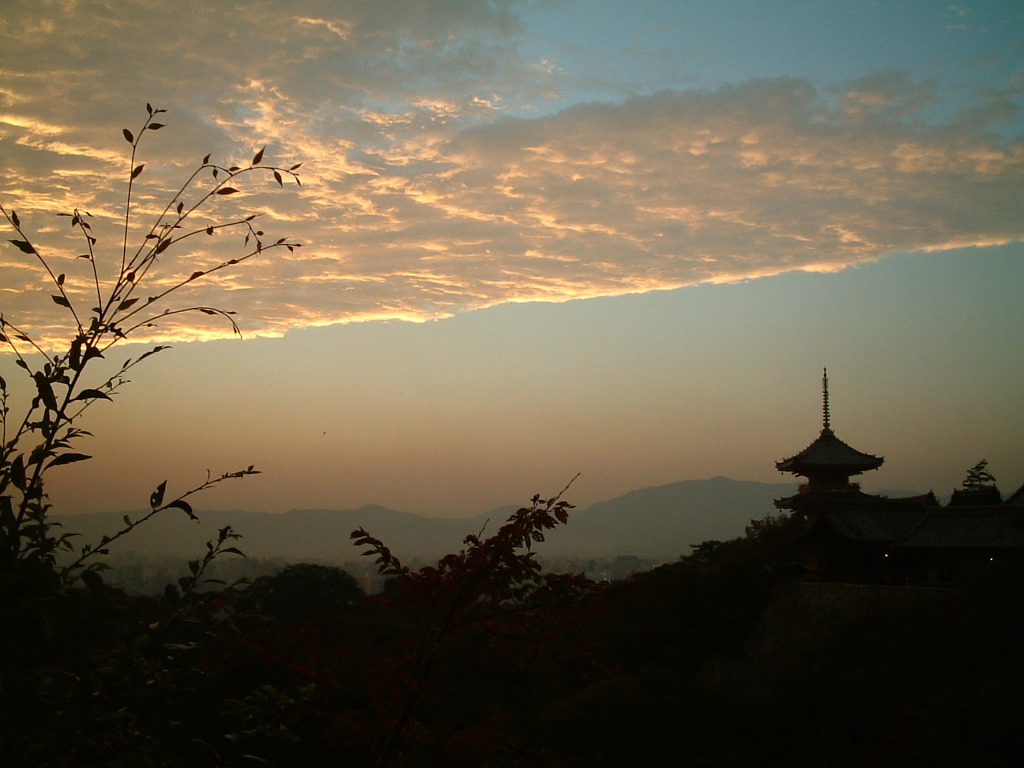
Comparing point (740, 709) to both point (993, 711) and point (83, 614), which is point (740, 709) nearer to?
point (993, 711)

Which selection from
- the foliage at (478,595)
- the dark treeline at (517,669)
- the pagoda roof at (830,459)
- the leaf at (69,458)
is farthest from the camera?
the pagoda roof at (830,459)

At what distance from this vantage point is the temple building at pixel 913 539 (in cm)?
2169

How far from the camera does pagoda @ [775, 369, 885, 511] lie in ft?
111

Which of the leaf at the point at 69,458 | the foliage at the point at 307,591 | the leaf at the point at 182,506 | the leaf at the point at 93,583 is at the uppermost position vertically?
the leaf at the point at 69,458

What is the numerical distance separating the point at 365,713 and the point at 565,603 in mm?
2340

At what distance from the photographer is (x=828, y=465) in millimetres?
34094

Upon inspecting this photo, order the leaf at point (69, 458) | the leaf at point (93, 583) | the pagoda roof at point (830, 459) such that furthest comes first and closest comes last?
the pagoda roof at point (830, 459) → the leaf at point (69, 458) → the leaf at point (93, 583)

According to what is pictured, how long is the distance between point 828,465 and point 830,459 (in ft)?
1.06

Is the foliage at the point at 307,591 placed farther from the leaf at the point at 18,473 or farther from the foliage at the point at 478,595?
the leaf at the point at 18,473

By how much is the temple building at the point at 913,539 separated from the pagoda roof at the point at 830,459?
344 centimetres

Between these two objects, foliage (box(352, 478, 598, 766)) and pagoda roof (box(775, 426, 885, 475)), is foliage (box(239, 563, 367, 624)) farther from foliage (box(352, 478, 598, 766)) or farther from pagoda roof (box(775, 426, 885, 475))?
foliage (box(352, 478, 598, 766))

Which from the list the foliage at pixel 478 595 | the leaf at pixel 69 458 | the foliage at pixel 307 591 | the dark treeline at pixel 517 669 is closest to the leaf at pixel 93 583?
the dark treeline at pixel 517 669

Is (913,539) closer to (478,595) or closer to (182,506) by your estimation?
(478,595)

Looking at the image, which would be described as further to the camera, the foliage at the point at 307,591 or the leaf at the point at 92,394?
the foliage at the point at 307,591
